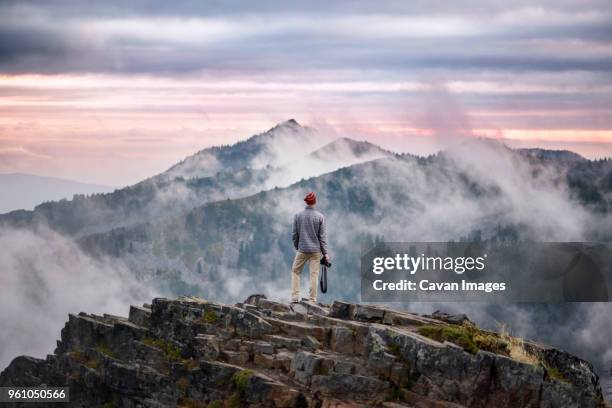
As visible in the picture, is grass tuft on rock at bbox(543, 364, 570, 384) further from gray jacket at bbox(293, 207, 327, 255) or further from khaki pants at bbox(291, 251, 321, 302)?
gray jacket at bbox(293, 207, 327, 255)

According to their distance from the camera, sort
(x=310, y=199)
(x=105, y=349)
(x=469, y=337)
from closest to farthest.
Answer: (x=469, y=337) < (x=310, y=199) < (x=105, y=349)

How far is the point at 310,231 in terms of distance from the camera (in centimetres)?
5112

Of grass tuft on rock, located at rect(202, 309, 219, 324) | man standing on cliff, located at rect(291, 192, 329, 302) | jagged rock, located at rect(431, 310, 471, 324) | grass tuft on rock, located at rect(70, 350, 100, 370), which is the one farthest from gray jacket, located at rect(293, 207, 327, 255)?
grass tuft on rock, located at rect(70, 350, 100, 370)

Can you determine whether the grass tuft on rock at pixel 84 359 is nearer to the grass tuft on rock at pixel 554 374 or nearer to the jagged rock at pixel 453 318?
the jagged rock at pixel 453 318

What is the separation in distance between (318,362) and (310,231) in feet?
33.6

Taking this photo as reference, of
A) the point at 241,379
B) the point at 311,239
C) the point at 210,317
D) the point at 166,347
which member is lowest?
the point at 241,379

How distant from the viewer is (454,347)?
133 feet

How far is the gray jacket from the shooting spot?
50844mm

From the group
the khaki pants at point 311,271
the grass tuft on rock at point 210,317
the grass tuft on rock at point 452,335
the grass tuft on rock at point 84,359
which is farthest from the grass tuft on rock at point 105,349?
the grass tuft on rock at point 452,335

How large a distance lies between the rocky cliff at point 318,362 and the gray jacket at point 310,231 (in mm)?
2853

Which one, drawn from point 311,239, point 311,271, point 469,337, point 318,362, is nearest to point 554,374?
point 469,337

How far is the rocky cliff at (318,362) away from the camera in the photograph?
131 ft

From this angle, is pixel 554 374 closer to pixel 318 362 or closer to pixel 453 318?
pixel 453 318

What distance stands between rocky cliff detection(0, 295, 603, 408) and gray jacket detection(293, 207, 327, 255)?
2.85 m
